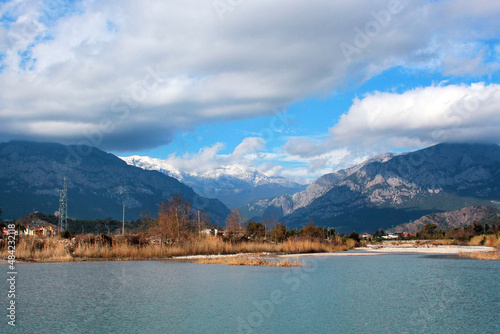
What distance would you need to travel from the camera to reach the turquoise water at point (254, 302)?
14.6 m

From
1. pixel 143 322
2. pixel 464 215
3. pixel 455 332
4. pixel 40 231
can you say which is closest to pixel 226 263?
pixel 143 322

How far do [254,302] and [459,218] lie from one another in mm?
181738

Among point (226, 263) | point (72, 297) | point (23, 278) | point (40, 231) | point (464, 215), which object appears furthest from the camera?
point (464, 215)

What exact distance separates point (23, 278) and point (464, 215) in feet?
600

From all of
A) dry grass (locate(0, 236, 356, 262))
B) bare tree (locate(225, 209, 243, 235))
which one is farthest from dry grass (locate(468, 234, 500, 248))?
dry grass (locate(0, 236, 356, 262))

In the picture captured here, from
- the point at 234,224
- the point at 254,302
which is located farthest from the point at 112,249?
the point at 254,302

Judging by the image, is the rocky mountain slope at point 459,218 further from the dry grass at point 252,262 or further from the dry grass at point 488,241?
the dry grass at point 252,262

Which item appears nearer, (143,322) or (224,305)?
(143,322)

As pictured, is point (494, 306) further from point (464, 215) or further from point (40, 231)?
point (464, 215)

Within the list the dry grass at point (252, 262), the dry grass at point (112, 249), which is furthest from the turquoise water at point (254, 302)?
the dry grass at point (112, 249)

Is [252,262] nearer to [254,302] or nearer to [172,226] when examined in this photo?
[172,226]

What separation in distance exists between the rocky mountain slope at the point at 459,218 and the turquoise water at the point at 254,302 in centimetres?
15564

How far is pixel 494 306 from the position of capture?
59.1 feet

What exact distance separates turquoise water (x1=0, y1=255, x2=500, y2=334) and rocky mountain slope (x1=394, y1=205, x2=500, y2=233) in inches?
6128
